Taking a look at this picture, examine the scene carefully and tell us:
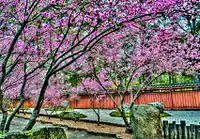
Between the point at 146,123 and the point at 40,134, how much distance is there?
12.3ft

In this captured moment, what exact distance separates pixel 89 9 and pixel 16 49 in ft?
12.2

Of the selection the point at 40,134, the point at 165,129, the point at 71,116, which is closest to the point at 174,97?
the point at 71,116

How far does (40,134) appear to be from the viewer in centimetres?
543

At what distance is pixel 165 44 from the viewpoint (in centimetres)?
1380

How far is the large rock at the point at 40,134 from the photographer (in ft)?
16.4

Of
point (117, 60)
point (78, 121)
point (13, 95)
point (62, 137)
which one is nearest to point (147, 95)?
point (78, 121)

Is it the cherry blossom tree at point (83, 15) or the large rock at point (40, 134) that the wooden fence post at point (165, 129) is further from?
the large rock at point (40, 134)

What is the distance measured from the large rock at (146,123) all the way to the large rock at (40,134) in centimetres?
315

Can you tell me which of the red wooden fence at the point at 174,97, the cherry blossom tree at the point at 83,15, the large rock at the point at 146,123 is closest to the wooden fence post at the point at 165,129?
the large rock at the point at 146,123

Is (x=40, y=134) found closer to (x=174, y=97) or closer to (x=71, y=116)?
(x=71, y=116)

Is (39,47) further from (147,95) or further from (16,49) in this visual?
(147,95)

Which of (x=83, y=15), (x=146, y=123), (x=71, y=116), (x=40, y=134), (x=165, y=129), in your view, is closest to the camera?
(x=40, y=134)

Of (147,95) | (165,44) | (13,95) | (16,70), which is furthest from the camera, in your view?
(147,95)

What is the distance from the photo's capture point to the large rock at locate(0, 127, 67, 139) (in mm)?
4984
